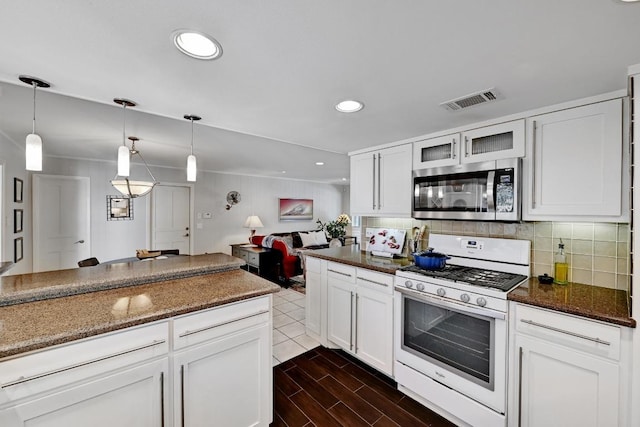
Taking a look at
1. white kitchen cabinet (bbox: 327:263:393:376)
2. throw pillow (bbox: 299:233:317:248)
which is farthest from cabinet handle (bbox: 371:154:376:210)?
throw pillow (bbox: 299:233:317:248)

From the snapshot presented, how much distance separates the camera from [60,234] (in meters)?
4.46

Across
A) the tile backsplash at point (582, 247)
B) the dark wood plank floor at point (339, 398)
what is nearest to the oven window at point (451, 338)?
the dark wood plank floor at point (339, 398)

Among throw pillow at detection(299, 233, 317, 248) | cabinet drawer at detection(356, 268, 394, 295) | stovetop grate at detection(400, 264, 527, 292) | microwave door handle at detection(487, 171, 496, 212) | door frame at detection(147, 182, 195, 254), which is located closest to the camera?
stovetop grate at detection(400, 264, 527, 292)

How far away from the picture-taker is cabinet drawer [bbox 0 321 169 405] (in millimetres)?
986

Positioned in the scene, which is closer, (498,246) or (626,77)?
(626,77)

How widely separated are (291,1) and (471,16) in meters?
0.68

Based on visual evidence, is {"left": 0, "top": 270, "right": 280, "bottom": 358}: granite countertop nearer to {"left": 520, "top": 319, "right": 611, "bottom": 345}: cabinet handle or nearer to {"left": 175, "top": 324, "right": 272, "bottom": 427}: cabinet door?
{"left": 175, "top": 324, "right": 272, "bottom": 427}: cabinet door

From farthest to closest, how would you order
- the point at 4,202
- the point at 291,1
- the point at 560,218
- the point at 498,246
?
the point at 4,202, the point at 498,246, the point at 560,218, the point at 291,1

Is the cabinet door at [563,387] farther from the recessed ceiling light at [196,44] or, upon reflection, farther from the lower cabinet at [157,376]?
the recessed ceiling light at [196,44]

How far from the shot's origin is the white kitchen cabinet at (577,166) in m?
1.57

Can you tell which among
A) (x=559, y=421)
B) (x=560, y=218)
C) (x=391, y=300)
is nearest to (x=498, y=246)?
(x=560, y=218)

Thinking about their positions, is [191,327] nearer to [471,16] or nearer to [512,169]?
[471,16]

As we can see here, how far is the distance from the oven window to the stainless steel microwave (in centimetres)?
78

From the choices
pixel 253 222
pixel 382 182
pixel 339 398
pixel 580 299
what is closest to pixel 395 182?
pixel 382 182
